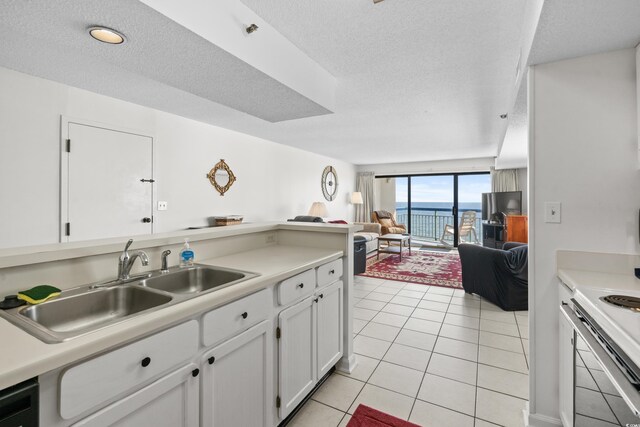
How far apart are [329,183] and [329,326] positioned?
229 inches

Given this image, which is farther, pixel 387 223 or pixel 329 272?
pixel 387 223

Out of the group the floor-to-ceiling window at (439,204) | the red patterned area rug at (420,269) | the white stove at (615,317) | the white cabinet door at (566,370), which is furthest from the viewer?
the floor-to-ceiling window at (439,204)

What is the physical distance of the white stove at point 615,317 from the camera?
2.94ft

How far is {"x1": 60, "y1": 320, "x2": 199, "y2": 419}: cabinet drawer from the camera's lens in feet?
2.60

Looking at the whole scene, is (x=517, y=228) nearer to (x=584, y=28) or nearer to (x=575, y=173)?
(x=575, y=173)

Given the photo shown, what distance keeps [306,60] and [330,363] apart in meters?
2.26

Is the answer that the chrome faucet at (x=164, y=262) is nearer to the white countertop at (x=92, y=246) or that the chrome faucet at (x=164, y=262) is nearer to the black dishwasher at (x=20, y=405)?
the white countertop at (x=92, y=246)

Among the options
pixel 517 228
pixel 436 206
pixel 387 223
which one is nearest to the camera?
pixel 517 228

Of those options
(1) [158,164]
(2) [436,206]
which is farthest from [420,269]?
(1) [158,164]

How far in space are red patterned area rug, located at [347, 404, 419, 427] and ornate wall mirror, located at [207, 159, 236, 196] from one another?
3550 millimetres

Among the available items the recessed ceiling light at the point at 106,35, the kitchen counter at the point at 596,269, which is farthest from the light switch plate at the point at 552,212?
the recessed ceiling light at the point at 106,35

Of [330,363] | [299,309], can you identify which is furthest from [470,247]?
[299,309]

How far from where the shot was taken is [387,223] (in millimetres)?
7988

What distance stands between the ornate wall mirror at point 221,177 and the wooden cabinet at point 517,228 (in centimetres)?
515
